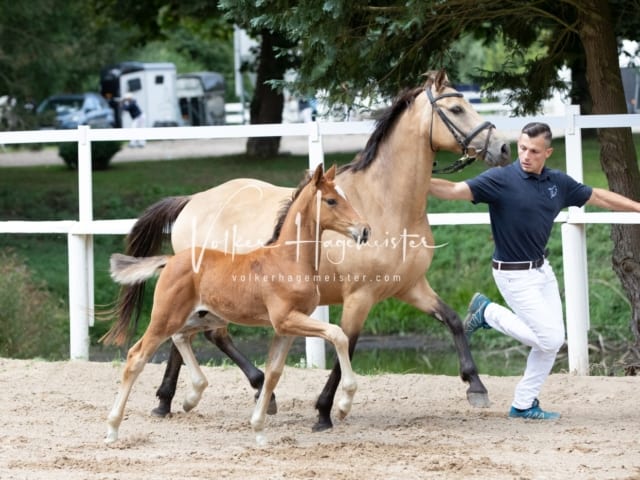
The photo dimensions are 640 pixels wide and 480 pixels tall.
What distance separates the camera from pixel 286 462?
→ 18.4ft

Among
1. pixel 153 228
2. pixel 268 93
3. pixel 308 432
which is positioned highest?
pixel 268 93

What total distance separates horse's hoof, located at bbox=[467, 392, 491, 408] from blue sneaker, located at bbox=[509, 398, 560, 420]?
0.33 meters

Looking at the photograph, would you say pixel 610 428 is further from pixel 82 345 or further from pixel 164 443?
pixel 82 345

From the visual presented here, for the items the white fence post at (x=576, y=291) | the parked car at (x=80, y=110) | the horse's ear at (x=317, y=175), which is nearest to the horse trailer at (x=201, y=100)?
the parked car at (x=80, y=110)

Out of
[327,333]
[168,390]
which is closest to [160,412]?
[168,390]

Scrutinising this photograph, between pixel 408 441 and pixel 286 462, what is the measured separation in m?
0.89

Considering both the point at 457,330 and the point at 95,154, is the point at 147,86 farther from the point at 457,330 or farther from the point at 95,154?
the point at 457,330

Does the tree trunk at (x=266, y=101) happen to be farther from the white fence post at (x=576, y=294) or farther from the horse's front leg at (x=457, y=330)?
the horse's front leg at (x=457, y=330)

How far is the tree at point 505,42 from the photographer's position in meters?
7.80

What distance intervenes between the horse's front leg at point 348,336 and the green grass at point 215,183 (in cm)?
645

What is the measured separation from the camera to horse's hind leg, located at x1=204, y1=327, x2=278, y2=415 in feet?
23.5

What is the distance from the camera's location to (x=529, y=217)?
252 inches

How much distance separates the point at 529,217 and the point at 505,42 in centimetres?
368

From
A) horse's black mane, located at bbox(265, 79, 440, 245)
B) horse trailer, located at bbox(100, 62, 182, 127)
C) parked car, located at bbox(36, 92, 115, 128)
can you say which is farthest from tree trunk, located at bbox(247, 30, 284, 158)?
horse trailer, located at bbox(100, 62, 182, 127)
